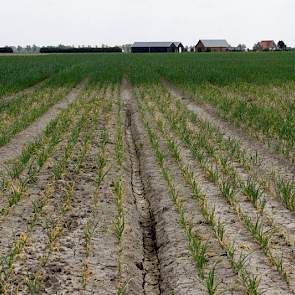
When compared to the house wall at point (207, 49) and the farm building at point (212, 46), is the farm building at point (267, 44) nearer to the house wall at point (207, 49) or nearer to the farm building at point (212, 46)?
the farm building at point (212, 46)

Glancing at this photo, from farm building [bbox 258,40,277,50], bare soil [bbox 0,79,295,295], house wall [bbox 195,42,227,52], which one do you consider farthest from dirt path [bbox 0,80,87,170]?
farm building [bbox 258,40,277,50]

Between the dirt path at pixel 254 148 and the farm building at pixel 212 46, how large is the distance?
436 ft

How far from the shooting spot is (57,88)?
21953 millimetres

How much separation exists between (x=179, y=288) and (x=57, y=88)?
18.4 m

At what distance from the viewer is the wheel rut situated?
15.9 ft

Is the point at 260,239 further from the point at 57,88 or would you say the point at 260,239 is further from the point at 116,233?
the point at 57,88

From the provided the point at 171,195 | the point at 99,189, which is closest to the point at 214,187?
the point at 171,195

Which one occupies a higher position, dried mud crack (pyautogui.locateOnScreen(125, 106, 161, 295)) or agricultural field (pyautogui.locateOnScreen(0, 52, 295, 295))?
agricultural field (pyautogui.locateOnScreen(0, 52, 295, 295))

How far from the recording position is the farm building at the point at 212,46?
14550 centimetres

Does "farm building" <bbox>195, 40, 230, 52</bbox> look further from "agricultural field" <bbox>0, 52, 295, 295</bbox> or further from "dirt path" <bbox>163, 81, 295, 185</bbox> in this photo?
"agricultural field" <bbox>0, 52, 295, 295</bbox>

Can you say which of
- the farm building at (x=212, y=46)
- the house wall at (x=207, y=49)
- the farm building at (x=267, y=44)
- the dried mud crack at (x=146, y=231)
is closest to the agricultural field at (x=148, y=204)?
the dried mud crack at (x=146, y=231)

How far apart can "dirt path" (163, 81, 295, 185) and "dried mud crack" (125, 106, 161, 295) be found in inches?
83.8

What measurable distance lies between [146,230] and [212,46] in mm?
145804

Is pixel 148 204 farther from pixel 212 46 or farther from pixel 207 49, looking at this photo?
pixel 212 46
